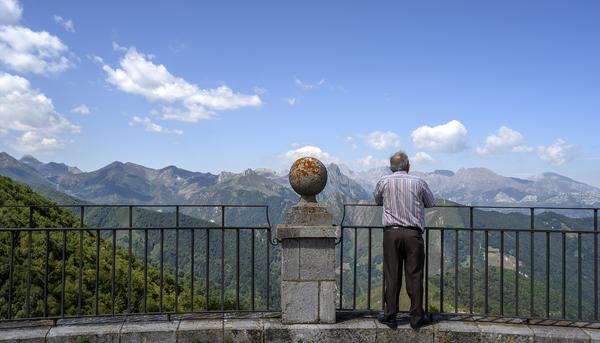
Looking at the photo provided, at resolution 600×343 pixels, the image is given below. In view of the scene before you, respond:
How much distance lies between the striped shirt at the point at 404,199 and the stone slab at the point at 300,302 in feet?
3.88

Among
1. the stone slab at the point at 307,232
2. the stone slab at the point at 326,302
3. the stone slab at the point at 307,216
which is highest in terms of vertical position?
the stone slab at the point at 307,216

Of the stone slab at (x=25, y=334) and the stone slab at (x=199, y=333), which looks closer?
the stone slab at (x=25, y=334)

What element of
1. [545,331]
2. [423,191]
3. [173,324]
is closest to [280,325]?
[173,324]

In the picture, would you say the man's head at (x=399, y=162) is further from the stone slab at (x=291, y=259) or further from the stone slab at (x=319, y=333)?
the stone slab at (x=319, y=333)

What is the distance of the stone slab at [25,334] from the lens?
15.9ft

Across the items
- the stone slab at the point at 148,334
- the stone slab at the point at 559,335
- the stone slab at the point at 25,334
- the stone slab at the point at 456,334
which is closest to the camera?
the stone slab at the point at 25,334

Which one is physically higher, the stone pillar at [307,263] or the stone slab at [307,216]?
the stone slab at [307,216]

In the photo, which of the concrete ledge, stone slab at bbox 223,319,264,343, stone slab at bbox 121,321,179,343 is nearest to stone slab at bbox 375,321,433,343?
the concrete ledge

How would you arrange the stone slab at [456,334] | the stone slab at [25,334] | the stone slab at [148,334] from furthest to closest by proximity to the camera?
the stone slab at [456,334] < the stone slab at [148,334] < the stone slab at [25,334]

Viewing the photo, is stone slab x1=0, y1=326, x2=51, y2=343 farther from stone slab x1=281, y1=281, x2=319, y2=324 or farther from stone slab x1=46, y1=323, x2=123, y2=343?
stone slab x1=281, y1=281, x2=319, y2=324

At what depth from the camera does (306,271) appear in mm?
5258

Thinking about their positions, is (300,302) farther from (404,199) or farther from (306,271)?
(404,199)

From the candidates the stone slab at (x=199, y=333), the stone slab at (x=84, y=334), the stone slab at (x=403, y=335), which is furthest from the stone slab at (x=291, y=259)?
the stone slab at (x=84, y=334)

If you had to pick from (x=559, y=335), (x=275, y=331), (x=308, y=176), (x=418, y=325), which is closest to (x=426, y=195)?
(x=308, y=176)
